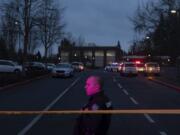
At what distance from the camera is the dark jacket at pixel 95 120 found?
6.75 m

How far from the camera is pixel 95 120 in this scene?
6.75m

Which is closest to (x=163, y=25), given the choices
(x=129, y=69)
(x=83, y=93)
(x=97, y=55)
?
(x=129, y=69)

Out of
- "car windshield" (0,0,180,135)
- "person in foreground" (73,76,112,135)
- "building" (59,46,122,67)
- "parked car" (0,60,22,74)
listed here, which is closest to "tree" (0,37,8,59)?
"car windshield" (0,0,180,135)

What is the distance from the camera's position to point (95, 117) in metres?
6.74

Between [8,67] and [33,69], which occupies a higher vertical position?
[8,67]

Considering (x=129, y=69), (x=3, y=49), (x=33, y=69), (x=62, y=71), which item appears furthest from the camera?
(x=3, y=49)

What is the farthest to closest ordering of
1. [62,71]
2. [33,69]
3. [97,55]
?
[97,55]
[33,69]
[62,71]

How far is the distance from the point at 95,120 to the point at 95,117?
0.03 m

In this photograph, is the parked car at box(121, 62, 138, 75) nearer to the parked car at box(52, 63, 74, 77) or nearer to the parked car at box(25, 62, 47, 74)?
the parked car at box(25, 62, 47, 74)

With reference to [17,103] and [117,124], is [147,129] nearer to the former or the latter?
[117,124]

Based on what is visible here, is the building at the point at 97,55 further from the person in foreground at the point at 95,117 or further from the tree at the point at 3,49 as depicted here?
the person in foreground at the point at 95,117

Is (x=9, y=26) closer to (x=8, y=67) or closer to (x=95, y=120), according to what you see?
(x=8, y=67)

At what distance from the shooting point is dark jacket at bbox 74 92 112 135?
6.75m

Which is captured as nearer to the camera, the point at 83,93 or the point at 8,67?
the point at 83,93
